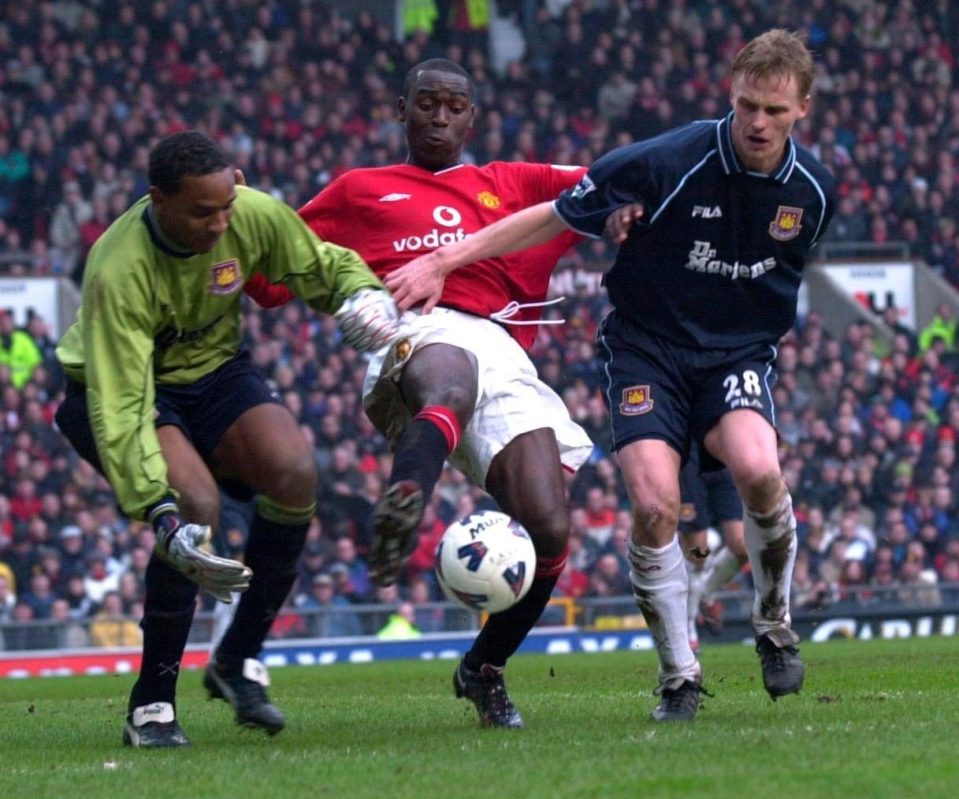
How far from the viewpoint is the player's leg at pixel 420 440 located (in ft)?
20.0

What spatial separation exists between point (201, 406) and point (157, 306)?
0.49 m

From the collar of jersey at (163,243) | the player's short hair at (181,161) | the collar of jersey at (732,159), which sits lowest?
the collar of jersey at (163,243)

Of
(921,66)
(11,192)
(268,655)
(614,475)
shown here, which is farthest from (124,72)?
(921,66)

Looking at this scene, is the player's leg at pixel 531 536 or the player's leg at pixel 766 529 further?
the player's leg at pixel 531 536

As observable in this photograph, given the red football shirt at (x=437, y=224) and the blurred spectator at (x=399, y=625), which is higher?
Answer: the red football shirt at (x=437, y=224)

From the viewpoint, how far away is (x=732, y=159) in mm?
6926

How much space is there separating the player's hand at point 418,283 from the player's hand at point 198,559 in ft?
4.61

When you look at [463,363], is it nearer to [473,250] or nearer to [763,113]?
[473,250]

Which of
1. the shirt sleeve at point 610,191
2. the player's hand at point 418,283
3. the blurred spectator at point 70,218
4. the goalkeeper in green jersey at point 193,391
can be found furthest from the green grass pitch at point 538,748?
the blurred spectator at point 70,218

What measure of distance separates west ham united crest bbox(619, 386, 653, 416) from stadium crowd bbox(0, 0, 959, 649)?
683 centimetres

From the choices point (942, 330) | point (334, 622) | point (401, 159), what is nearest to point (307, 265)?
point (334, 622)

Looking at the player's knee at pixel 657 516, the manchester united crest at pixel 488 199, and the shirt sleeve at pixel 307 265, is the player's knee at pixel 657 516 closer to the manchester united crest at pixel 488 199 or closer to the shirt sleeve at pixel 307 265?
the shirt sleeve at pixel 307 265

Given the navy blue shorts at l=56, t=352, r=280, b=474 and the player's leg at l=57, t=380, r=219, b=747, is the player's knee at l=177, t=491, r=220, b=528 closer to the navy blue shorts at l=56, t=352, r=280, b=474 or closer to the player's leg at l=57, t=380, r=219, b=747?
the player's leg at l=57, t=380, r=219, b=747

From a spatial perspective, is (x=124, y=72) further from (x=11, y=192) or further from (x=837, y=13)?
(x=837, y=13)
